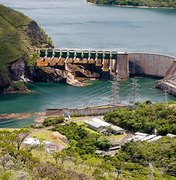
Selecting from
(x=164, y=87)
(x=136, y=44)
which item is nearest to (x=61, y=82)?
(x=164, y=87)

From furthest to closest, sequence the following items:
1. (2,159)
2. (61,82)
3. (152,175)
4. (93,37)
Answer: (93,37), (61,82), (152,175), (2,159)

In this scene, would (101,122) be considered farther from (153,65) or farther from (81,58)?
(81,58)

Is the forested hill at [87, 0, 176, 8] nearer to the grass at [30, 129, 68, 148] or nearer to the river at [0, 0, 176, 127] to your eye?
the river at [0, 0, 176, 127]

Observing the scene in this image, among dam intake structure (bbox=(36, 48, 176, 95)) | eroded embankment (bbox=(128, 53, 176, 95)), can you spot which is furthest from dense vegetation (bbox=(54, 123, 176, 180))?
dam intake structure (bbox=(36, 48, 176, 95))

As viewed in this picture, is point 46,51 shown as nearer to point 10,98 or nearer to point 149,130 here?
point 10,98

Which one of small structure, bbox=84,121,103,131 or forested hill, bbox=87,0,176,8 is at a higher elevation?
forested hill, bbox=87,0,176,8

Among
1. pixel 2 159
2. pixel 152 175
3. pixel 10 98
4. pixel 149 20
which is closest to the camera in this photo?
pixel 2 159
